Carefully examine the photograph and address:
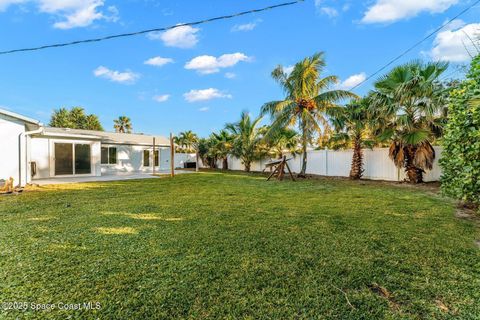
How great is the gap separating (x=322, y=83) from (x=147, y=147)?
13024mm

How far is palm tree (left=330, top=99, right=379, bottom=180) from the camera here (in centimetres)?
1054

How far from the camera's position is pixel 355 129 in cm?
1095

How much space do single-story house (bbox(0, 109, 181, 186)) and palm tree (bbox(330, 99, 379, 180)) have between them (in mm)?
12786

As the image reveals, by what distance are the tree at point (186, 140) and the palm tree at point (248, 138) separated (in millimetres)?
7324

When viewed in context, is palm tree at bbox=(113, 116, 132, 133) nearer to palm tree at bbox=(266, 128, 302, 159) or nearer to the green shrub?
palm tree at bbox=(266, 128, 302, 159)

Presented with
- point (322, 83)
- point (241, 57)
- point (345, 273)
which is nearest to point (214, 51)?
point (241, 57)

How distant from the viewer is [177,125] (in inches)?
1075

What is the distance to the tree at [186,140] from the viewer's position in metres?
25.8

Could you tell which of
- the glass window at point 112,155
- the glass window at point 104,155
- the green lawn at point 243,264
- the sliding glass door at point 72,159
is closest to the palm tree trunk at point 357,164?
the green lawn at point 243,264

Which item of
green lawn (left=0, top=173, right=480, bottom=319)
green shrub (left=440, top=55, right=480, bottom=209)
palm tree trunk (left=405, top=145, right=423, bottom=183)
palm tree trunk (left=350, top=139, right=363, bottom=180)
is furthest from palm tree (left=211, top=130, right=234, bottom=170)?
green shrub (left=440, top=55, right=480, bottom=209)

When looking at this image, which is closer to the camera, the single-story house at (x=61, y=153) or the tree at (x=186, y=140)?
the single-story house at (x=61, y=153)

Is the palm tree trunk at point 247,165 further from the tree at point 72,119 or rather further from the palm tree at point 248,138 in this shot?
the tree at point 72,119

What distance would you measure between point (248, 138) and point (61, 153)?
1163 cm

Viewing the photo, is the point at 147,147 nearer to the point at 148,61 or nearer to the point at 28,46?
the point at 148,61
